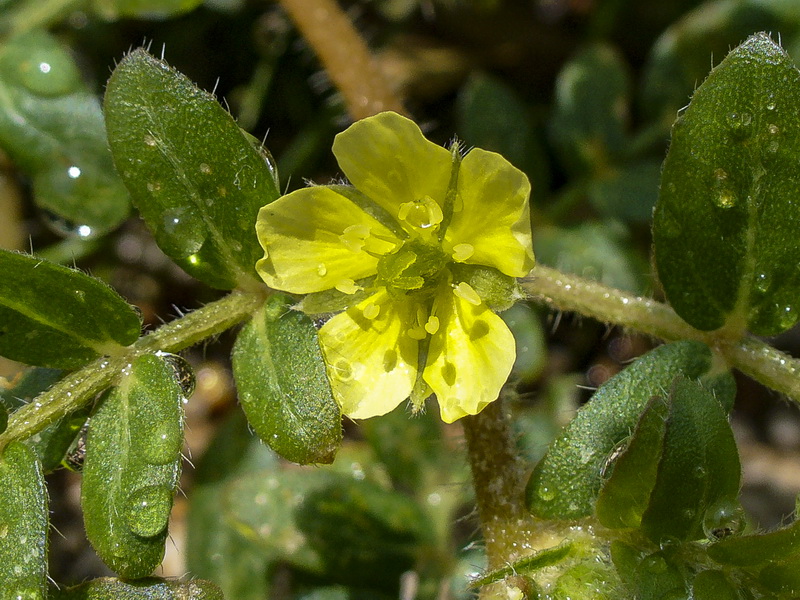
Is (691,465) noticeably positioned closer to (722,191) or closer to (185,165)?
(722,191)

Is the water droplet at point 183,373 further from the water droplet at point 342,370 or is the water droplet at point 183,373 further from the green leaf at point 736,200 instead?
the green leaf at point 736,200

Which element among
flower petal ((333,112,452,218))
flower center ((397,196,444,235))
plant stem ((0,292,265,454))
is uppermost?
flower petal ((333,112,452,218))

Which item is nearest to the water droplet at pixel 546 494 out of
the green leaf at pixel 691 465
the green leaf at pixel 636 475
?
the green leaf at pixel 636 475

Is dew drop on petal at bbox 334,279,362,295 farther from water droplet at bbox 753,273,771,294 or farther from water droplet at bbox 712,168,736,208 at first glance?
water droplet at bbox 753,273,771,294

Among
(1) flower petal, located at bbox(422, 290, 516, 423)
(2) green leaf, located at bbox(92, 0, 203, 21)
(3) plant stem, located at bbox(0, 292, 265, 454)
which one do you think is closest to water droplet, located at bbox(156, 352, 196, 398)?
(3) plant stem, located at bbox(0, 292, 265, 454)

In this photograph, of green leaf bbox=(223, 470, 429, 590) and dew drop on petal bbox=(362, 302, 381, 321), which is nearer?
dew drop on petal bbox=(362, 302, 381, 321)

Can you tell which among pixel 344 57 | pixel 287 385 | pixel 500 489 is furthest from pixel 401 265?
pixel 344 57

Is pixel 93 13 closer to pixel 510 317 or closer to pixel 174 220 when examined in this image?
pixel 174 220
